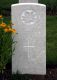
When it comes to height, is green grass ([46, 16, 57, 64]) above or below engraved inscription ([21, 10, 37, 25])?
below

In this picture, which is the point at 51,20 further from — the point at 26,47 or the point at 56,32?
the point at 26,47

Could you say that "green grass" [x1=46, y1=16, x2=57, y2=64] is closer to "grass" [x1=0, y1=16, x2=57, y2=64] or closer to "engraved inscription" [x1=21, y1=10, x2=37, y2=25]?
"grass" [x1=0, y1=16, x2=57, y2=64]

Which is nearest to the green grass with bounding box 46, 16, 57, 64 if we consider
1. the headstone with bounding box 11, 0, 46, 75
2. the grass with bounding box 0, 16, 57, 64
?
the grass with bounding box 0, 16, 57, 64

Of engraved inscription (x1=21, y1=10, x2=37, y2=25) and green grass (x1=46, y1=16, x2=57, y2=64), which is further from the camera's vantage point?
green grass (x1=46, y1=16, x2=57, y2=64)

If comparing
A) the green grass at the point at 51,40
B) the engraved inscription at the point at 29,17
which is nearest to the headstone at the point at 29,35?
the engraved inscription at the point at 29,17

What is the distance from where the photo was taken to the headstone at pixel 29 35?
258 inches

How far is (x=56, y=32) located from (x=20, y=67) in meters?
3.97

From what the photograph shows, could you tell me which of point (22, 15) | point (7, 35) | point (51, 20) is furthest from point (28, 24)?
point (51, 20)

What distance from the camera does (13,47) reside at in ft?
21.7

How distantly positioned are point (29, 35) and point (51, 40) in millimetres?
2935

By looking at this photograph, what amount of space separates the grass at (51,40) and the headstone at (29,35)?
2.95 ft

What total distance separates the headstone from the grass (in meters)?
0.90

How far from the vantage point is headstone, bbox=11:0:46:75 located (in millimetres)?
6551

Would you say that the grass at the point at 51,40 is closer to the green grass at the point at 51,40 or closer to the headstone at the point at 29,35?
the green grass at the point at 51,40
